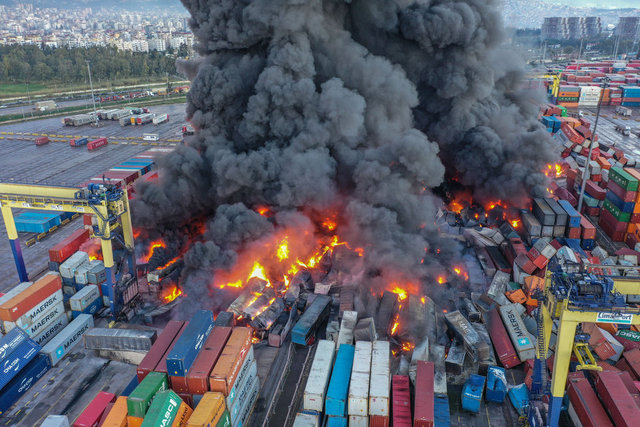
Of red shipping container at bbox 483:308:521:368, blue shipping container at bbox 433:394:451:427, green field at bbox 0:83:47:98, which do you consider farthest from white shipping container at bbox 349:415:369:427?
green field at bbox 0:83:47:98

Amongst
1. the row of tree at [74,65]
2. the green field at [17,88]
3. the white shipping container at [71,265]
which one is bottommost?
the white shipping container at [71,265]

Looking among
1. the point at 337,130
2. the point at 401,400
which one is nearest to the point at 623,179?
the point at 337,130

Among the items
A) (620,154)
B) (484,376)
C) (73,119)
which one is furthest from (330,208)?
(73,119)

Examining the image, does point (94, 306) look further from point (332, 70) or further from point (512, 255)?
point (512, 255)

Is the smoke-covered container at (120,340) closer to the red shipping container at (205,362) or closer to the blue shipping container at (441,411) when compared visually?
the red shipping container at (205,362)

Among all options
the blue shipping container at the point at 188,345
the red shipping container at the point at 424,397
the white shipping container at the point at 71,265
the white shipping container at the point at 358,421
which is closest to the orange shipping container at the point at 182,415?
the blue shipping container at the point at 188,345

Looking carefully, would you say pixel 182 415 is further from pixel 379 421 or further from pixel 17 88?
pixel 17 88
